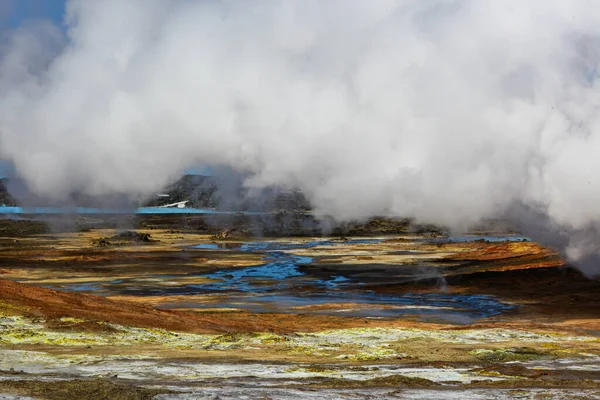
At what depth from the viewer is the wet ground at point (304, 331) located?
16484 mm

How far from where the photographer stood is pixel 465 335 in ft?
91.2

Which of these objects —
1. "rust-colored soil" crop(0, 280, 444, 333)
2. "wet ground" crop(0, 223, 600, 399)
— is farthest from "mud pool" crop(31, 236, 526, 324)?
"rust-colored soil" crop(0, 280, 444, 333)

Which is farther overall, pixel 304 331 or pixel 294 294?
pixel 294 294

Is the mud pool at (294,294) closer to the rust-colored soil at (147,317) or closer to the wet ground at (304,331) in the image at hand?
the wet ground at (304,331)

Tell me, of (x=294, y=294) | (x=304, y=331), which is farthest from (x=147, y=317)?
(x=294, y=294)

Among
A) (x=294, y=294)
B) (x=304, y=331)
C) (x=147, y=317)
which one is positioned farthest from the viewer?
(x=294, y=294)

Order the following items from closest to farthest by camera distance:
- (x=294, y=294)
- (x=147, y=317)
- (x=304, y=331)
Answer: (x=304, y=331) → (x=147, y=317) → (x=294, y=294)

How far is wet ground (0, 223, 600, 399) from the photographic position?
16.5 m

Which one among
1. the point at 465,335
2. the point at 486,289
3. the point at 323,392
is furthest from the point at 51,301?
the point at 486,289

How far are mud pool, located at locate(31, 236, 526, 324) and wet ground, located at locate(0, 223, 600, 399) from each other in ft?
0.47

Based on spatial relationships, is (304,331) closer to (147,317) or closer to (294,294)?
(147,317)

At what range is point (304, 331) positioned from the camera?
97.3 feet

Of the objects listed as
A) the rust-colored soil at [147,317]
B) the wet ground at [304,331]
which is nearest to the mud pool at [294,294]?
the wet ground at [304,331]

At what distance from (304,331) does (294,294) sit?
18.7 meters
